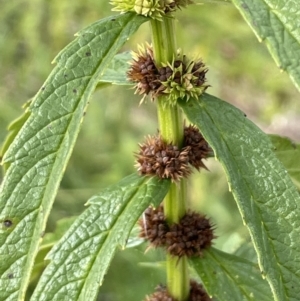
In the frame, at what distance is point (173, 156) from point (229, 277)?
0.30 metres

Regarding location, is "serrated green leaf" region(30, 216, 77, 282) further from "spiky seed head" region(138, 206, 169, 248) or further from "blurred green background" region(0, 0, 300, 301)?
"blurred green background" region(0, 0, 300, 301)

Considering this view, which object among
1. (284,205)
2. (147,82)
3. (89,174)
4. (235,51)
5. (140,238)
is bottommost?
(284,205)

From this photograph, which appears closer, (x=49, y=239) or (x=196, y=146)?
(x=196, y=146)

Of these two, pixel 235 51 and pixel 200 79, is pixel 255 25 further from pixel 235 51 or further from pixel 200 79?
pixel 235 51

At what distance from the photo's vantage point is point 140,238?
1.35 m

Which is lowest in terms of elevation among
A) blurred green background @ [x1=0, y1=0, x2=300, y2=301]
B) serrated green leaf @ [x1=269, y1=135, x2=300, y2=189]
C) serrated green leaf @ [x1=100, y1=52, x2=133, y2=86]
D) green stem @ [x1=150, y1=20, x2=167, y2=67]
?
serrated green leaf @ [x1=269, y1=135, x2=300, y2=189]

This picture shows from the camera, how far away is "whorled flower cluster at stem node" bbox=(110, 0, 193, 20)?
1034 mm

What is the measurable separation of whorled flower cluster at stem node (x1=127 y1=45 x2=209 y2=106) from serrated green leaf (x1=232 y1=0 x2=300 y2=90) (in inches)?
10.5

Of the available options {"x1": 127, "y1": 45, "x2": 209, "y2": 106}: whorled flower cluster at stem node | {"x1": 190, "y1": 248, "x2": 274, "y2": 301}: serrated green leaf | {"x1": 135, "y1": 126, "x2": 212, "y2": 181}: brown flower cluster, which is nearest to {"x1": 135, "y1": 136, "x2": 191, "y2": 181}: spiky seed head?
{"x1": 135, "y1": 126, "x2": 212, "y2": 181}: brown flower cluster

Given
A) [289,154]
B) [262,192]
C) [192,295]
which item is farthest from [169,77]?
[192,295]

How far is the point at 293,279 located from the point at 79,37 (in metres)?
0.58

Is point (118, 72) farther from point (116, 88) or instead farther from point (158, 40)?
point (116, 88)

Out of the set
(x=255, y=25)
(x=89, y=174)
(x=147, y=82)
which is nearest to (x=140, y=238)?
(x=147, y=82)

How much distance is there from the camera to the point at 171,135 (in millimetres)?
1166
